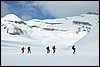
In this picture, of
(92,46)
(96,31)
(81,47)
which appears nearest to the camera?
(92,46)

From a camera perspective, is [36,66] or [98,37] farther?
[98,37]

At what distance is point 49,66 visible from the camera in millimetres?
17344

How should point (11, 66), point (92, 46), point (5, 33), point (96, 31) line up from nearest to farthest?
point (11, 66) < point (92, 46) < point (96, 31) < point (5, 33)

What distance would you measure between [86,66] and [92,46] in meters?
21.7

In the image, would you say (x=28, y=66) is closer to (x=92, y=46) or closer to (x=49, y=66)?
(x=49, y=66)

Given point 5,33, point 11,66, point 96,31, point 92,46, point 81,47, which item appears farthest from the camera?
point 5,33

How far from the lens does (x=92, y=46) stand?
38.9m

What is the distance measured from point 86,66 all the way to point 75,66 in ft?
2.21

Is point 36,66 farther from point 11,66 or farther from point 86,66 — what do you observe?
point 86,66

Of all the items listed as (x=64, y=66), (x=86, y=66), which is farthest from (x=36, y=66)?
(x=86, y=66)

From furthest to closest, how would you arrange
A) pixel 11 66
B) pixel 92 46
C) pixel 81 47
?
pixel 81 47 → pixel 92 46 → pixel 11 66

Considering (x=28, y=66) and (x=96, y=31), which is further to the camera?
(x=96, y=31)

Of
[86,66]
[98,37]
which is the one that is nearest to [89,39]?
[98,37]

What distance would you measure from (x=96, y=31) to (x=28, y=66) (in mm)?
30135
